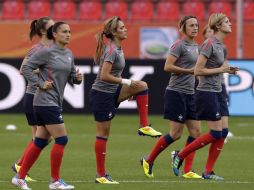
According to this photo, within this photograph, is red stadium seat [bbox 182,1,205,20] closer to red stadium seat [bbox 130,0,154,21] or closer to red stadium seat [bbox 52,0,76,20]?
red stadium seat [bbox 130,0,154,21]

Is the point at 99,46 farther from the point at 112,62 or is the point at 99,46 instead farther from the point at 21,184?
the point at 21,184

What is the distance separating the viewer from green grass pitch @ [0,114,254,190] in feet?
40.9

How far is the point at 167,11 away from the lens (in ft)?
101

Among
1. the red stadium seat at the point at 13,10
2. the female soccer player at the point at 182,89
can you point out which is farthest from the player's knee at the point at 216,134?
the red stadium seat at the point at 13,10

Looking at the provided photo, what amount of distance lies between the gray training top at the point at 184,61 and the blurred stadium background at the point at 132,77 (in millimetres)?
1250

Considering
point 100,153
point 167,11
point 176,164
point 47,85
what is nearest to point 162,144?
point 176,164

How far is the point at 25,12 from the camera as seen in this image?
102 feet

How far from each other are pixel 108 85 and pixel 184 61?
1.18 meters

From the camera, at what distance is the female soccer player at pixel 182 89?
43.4ft

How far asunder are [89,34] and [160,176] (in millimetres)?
16095

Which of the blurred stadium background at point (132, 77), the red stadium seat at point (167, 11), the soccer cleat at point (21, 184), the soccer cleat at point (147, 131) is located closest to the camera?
the soccer cleat at point (21, 184)

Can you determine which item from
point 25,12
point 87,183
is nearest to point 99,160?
point 87,183

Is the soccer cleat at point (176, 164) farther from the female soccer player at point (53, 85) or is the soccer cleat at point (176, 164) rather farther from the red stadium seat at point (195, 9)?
the red stadium seat at point (195, 9)

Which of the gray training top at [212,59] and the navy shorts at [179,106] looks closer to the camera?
the gray training top at [212,59]
